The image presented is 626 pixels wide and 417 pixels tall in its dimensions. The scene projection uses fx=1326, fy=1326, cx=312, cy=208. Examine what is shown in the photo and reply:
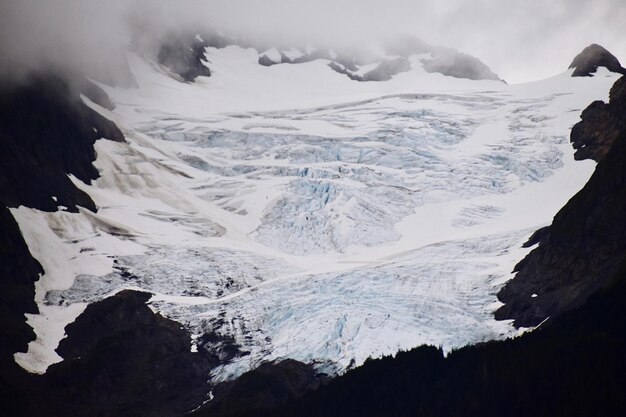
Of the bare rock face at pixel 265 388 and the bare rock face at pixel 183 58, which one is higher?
the bare rock face at pixel 183 58

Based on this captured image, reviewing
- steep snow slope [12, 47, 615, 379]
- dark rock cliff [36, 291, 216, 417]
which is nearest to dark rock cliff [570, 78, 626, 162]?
steep snow slope [12, 47, 615, 379]

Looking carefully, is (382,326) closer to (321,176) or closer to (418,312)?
(418,312)

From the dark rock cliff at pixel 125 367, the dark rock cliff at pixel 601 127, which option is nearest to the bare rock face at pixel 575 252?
the dark rock cliff at pixel 125 367

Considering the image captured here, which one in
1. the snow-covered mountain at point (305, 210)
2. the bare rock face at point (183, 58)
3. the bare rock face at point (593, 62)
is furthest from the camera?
the bare rock face at point (183, 58)

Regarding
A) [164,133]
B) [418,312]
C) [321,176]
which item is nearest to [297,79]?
[164,133]

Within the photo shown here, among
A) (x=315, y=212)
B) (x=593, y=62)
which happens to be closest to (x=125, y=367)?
(x=315, y=212)

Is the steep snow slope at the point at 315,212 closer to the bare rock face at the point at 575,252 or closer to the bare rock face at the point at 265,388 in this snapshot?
the bare rock face at the point at 265,388
